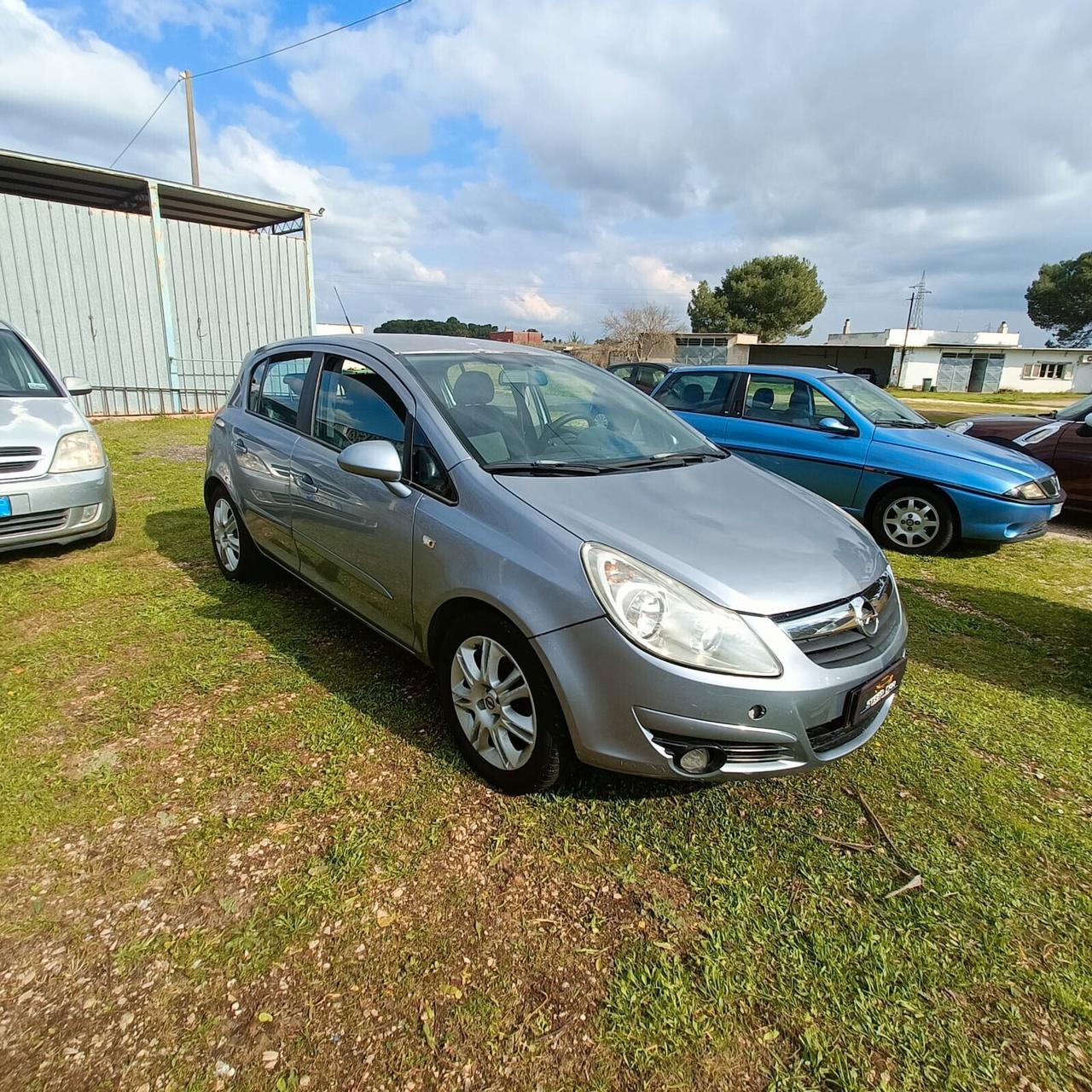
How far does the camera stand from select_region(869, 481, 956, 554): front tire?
5555 mm

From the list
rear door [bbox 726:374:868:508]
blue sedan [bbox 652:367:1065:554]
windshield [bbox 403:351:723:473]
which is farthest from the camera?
rear door [bbox 726:374:868:508]

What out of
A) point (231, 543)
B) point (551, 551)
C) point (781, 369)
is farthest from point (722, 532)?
point (781, 369)

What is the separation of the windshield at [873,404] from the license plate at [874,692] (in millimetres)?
4286

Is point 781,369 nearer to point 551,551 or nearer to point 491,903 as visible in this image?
point 551,551

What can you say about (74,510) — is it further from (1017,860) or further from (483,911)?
(1017,860)

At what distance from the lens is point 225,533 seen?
4457mm

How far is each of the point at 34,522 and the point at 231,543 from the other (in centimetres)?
138

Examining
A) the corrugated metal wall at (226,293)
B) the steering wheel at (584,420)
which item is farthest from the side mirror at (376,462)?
the corrugated metal wall at (226,293)

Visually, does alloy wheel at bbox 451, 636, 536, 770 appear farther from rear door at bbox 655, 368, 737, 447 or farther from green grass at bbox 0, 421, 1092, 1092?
rear door at bbox 655, 368, 737, 447

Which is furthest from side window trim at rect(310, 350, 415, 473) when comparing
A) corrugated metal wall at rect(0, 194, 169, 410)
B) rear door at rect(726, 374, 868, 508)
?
corrugated metal wall at rect(0, 194, 169, 410)

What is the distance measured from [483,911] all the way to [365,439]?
6.54 ft

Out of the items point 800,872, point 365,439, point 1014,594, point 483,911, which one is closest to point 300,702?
point 365,439

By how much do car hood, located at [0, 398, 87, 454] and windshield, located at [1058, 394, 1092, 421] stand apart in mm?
9510

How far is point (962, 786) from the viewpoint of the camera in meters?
2.57
